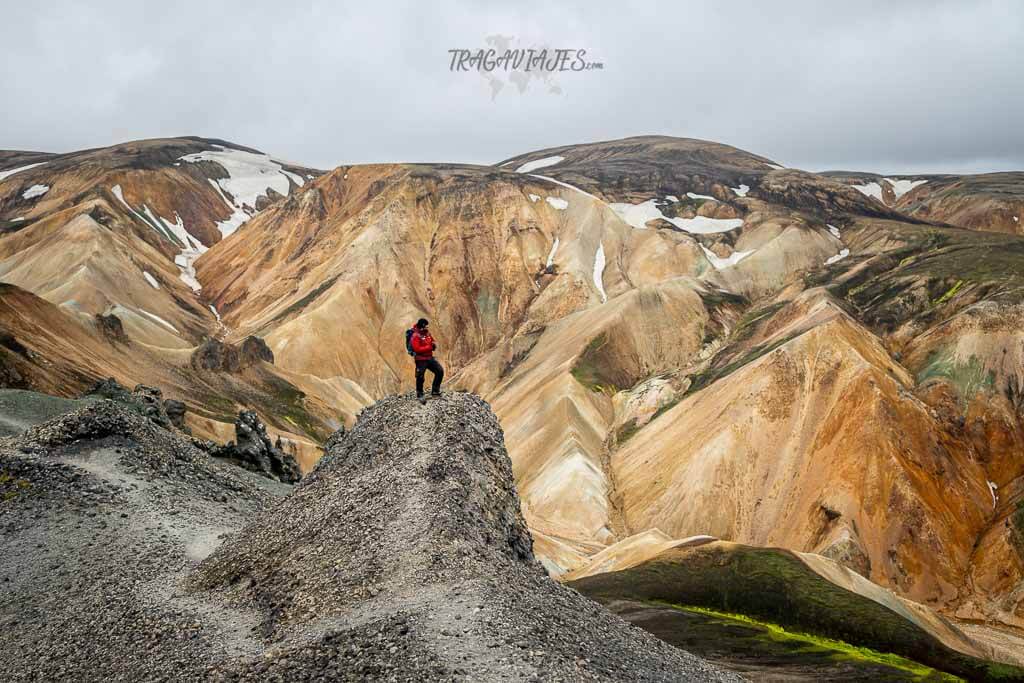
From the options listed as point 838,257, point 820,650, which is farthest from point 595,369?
point 820,650

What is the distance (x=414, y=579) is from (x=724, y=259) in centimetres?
11502

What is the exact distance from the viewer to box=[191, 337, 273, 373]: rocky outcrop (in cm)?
7800

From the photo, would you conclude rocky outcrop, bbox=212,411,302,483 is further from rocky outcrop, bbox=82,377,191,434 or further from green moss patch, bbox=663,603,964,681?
green moss patch, bbox=663,603,964,681

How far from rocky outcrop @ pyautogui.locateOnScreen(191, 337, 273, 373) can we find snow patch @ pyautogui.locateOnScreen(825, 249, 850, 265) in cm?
7371

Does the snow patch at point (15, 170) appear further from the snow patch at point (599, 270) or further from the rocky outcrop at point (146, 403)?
the rocky outcrop at point (146, 403)

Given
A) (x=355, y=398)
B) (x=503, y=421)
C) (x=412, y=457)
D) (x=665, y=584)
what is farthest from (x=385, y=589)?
(x=355, y=398)

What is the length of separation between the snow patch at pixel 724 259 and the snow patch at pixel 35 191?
380 feet

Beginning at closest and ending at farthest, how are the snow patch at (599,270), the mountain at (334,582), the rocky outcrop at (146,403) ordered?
the mountain at (334,582) < the rocky outcrop at (146,403) < the snow patch at (599,270)

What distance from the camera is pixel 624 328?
103m

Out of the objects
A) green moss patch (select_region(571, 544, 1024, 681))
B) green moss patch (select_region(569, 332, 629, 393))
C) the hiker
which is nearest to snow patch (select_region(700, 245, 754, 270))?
green moss patch (select_region(569, 332, 629, 393))

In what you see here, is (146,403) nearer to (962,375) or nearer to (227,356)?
A: (227,356)

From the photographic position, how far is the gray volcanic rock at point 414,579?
14.6m

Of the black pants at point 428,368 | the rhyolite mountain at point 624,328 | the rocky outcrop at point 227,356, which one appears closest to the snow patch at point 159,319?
the rhyolite mountain at point 624,328

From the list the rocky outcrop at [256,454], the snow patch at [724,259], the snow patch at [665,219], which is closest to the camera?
the rocky outcrop at [256,454]
